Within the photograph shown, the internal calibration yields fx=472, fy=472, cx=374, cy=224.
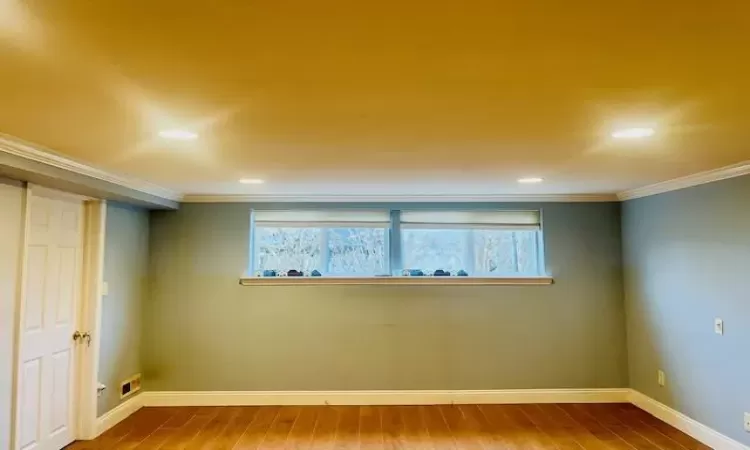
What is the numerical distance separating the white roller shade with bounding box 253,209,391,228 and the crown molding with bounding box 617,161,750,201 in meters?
2.40

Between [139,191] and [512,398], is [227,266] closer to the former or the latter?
[139,191]

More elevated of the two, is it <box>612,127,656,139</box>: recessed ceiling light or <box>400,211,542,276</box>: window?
<box>612,127,656,139</box>: recessed ceiling light

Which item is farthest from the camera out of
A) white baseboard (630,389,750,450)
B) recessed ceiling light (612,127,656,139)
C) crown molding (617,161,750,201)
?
white baseboard (630,389,750,450)

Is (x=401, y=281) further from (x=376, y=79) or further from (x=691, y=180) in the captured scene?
(x=376, y=79)

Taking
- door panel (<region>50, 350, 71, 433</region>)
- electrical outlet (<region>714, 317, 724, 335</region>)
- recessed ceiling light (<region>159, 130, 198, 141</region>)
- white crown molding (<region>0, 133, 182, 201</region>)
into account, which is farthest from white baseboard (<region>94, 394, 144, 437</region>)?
electrical outlet (<region>714, 317, 724, 335</region>)

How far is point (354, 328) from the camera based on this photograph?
4.75 metres

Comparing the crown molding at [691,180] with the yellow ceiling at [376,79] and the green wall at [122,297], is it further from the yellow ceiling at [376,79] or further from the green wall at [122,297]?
the green wall at [122,297]

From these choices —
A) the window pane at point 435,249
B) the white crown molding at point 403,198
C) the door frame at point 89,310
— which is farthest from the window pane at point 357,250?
the door frame at point 89,310

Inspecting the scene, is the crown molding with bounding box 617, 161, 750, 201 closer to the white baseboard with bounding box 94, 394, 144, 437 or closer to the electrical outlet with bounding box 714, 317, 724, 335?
the electrical outlet with bounding box 714, 317, 724, 335

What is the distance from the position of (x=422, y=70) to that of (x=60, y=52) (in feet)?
3.73

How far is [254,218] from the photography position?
4.89 metres

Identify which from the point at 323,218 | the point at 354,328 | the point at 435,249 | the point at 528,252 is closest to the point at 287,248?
the point at 323,218

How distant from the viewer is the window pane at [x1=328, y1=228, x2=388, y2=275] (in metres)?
4.94

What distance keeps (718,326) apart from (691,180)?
3.72 ft
